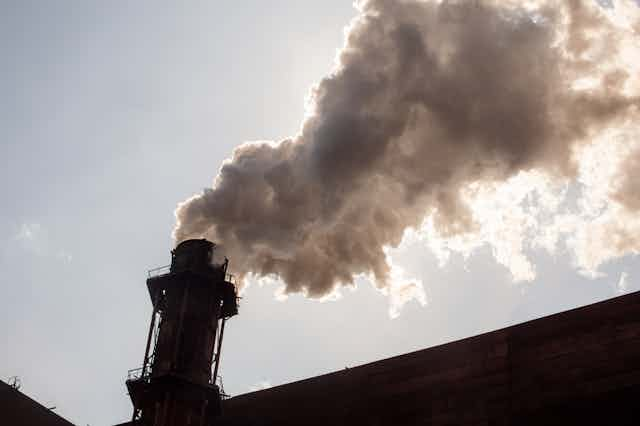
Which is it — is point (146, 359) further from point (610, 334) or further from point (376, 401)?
point (610, 334)

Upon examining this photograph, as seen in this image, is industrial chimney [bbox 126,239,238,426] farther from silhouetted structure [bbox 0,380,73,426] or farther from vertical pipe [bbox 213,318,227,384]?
silhouetted structure [bbox 0,380,73,426]

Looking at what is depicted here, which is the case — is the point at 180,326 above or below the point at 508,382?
above

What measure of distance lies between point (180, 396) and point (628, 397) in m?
11.8

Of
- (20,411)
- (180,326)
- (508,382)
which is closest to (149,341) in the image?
(180,326)

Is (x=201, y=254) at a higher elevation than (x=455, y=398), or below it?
higher

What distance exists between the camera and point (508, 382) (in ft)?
57.6

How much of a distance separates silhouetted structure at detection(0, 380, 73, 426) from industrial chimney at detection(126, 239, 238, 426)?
5.41 meters

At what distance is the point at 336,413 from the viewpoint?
20328mm

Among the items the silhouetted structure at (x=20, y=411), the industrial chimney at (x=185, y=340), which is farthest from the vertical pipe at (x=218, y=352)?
the silhouetted structure at (x=20, y=411)

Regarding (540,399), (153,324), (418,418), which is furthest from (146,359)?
(540,399)

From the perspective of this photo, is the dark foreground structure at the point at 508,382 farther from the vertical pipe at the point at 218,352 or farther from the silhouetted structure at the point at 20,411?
the silhouetted structure at the point at 20,411

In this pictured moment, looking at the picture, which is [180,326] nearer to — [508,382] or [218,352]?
[218,352]

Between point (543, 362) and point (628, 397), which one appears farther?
point (543, 362)

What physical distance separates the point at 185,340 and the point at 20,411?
718 centimetres
